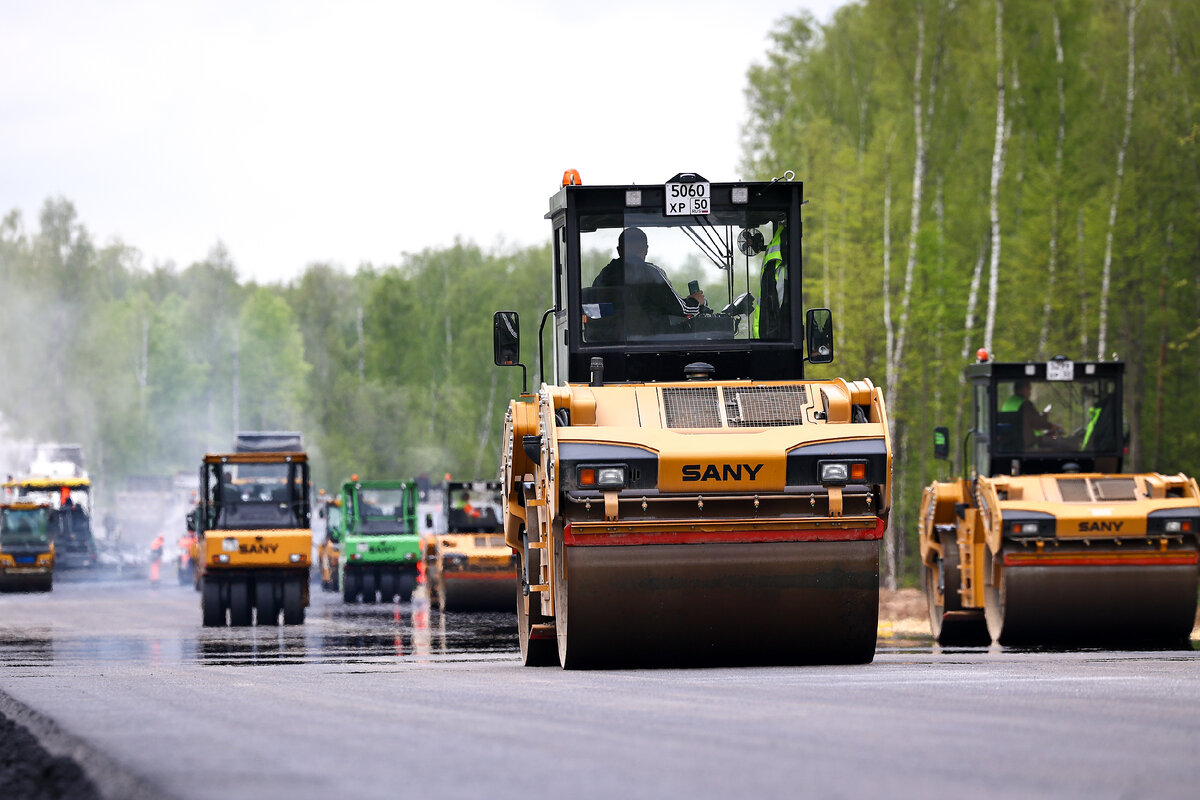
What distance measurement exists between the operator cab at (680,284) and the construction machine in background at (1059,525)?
4.86m

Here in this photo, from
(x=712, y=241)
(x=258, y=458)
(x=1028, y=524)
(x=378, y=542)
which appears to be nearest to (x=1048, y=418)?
(x=1028, y=524)

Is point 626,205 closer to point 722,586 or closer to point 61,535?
point 722,586

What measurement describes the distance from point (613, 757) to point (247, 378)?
7857cm

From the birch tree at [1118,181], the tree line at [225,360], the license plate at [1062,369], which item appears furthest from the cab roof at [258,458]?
the tree line at [225,360]

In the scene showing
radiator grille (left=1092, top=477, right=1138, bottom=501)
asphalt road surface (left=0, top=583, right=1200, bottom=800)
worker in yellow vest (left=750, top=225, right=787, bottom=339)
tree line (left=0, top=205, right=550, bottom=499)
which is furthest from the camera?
tree line (left=0, top=205, right=550, bottom=499)

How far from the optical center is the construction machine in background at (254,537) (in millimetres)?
27156

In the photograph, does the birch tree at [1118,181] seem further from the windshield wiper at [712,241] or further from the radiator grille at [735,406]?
the radiator grille at [735,406]

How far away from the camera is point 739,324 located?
1368 cm

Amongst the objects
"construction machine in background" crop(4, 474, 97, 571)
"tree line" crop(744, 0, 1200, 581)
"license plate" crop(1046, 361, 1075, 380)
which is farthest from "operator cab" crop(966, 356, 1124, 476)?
"construction machine in background" crop(4, 474, 97, 571)

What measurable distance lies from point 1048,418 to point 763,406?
845 centimetres

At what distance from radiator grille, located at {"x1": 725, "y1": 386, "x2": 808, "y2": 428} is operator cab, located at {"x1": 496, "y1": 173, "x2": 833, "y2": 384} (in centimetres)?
92

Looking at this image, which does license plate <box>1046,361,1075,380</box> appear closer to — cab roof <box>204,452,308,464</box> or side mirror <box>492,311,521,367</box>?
side mirror <box>492,311,521,367</box>

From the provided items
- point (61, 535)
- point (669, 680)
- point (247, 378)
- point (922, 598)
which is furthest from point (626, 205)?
point (247, 378)

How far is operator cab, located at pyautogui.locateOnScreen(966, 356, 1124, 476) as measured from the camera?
19.7 meters
